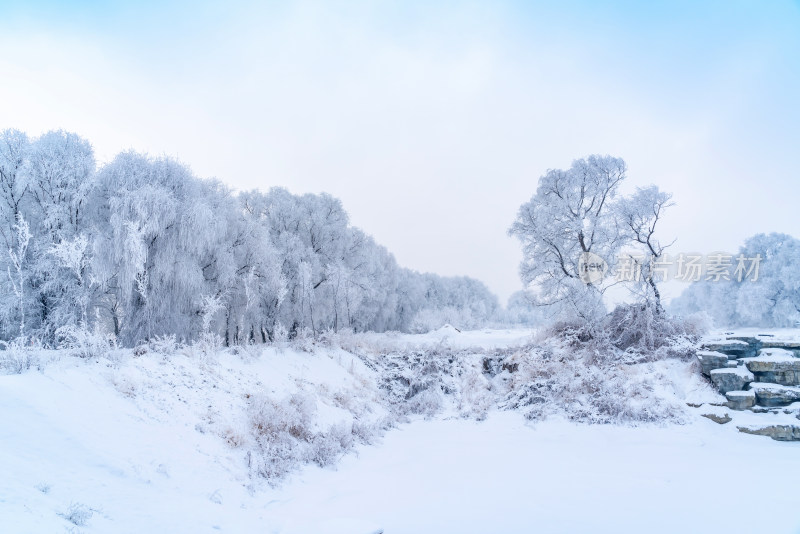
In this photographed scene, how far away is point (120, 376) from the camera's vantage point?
6.29m

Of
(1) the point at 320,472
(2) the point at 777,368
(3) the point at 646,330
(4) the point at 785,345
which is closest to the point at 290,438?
(1) the point at 320,472

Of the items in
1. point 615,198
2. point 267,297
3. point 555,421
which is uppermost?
point 615,198

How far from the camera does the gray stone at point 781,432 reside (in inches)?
294

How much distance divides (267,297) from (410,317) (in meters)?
25.1

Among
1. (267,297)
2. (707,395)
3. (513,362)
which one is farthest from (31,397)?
(267,297)

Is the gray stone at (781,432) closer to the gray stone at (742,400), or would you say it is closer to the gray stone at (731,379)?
the gray stone at (742,400)

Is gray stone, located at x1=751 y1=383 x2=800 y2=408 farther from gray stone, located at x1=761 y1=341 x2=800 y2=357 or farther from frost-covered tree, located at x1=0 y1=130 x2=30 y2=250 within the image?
frost-covered tree, located at x1=0 y1=130 x2=30 y2=250

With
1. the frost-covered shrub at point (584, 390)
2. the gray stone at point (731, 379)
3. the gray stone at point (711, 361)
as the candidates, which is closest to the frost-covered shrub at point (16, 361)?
the frost-covered shrub at point (584, 390)

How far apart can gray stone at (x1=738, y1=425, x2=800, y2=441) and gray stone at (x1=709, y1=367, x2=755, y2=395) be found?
1204 mm

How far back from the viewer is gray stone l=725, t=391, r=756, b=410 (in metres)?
8.29

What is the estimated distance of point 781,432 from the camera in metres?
7.53

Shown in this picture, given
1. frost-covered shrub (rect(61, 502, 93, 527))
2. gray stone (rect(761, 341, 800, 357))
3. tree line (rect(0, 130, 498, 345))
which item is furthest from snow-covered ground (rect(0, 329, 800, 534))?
tree line (rect(0, 130, 498, 345))

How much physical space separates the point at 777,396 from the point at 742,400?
2.17ft

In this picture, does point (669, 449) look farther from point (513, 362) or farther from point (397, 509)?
point (513, 362)
